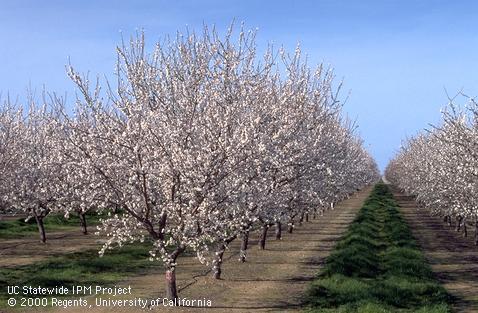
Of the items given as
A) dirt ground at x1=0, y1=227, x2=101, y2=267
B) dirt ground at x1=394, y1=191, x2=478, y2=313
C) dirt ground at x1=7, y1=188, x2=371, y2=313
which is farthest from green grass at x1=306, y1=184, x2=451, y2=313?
dirt ground at x1=0, y1=227, x2=101, y2=267

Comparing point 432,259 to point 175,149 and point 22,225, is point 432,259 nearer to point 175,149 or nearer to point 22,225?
point 175,149

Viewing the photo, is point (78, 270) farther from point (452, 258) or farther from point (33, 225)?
point (33, 225)

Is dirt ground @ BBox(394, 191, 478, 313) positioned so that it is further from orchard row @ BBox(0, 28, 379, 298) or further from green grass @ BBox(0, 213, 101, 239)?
green grass @ BBox(0, 213, 101, 239)

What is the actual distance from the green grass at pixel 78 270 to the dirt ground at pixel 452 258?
38.0ft

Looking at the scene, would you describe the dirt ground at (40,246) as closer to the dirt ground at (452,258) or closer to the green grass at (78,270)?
the green grass at (78,270)

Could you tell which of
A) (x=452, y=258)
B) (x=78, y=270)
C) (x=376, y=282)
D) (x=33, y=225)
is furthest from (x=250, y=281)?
(x=33, y=225)

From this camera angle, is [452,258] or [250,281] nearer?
[250,281]

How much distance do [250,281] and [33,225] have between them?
82.0ft

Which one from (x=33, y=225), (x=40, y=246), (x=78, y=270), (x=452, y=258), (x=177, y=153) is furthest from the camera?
(x=33, y=225)

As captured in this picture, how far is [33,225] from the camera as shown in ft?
136

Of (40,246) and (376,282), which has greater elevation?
(40,246)

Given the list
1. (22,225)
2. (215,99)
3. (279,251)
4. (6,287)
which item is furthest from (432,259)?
(22,225)

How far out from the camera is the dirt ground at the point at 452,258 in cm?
1941

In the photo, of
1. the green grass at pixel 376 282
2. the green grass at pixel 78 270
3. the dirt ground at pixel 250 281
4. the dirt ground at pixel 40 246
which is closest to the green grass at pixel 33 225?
the dirt ground at pixel 40 246
